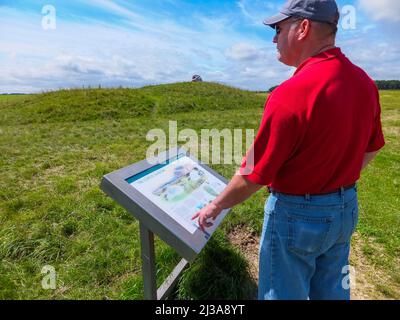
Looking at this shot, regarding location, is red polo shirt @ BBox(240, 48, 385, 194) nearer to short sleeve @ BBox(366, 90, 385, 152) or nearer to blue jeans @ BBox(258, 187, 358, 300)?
blue jeans @ BBox(258, 187, 358, 300)

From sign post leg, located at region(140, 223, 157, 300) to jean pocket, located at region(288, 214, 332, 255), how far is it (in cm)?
106

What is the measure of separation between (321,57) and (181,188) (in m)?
1.59

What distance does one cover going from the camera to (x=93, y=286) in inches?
131

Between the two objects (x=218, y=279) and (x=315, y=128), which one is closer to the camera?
(x=315, y=128)

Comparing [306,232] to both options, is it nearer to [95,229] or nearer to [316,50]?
[316,50]

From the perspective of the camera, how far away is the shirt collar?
170 centimetres

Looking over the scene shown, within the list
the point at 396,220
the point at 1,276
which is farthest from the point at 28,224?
the point at 396,220

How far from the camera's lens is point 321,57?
1.71 metres

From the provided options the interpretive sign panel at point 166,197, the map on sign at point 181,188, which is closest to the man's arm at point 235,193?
the interpretive sign panel at point 166,197

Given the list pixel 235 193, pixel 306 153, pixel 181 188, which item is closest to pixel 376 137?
pixel 306 153

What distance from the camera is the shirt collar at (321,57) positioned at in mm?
1703

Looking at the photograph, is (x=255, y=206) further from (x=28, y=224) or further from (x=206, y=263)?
(x=28, y=224)

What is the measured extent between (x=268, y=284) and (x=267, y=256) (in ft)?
0.62
